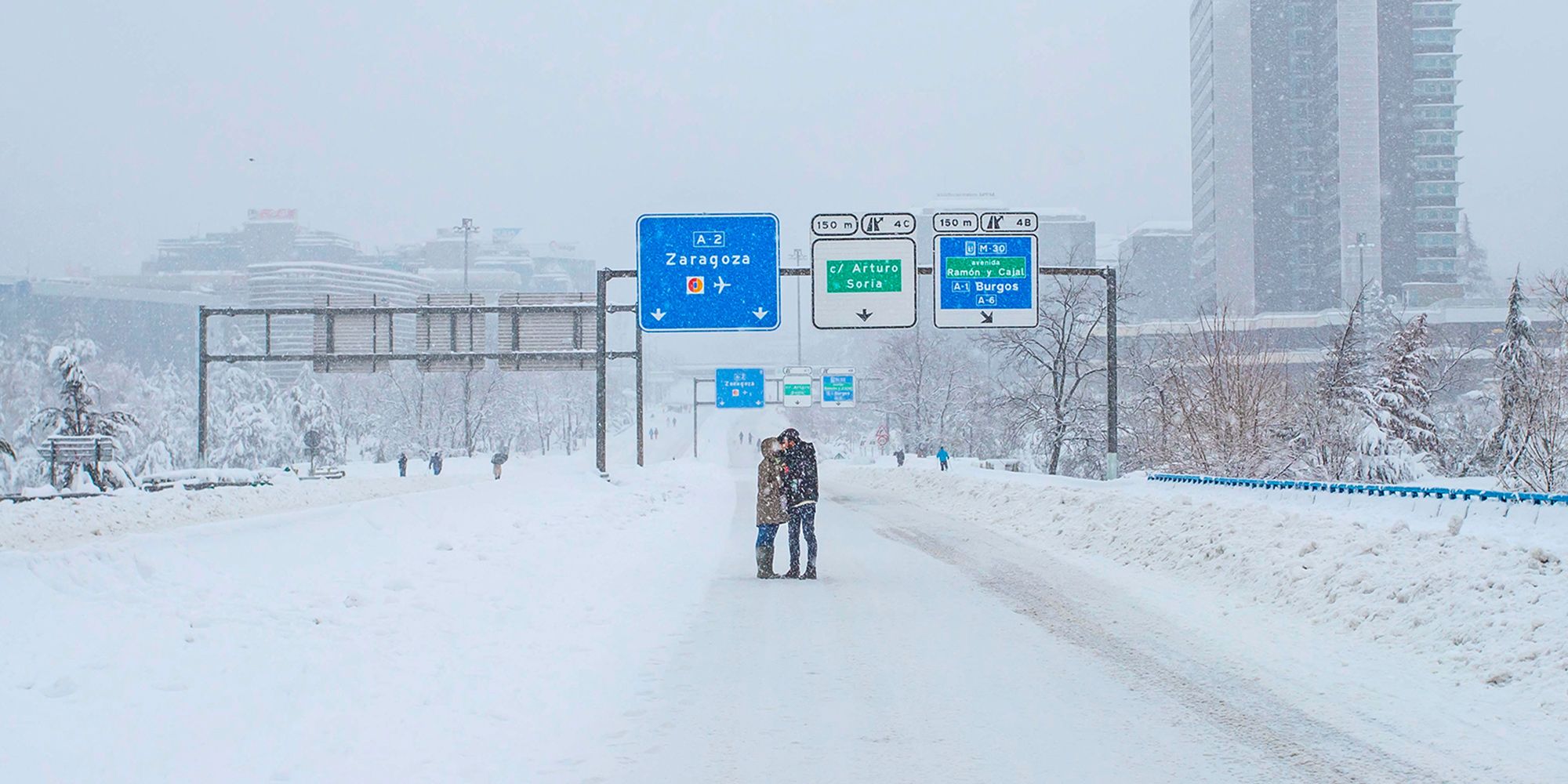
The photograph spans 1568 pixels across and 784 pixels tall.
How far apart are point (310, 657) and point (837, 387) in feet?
190

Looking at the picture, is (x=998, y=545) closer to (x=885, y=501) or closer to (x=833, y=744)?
(x=833, y=744)

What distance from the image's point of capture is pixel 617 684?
7688 millimetres

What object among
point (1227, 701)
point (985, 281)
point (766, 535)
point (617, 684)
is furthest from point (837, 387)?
point (1227, 701)

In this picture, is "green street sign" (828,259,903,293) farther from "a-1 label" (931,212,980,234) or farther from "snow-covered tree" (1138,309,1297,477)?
"snow-covered tree" (1138,309,1297,477)

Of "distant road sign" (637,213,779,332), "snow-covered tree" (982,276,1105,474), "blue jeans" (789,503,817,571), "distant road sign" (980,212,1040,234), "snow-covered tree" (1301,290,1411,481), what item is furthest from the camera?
"snow-covered tree" (982,276,1105,474)

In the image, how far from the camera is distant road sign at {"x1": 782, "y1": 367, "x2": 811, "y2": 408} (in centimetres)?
6400

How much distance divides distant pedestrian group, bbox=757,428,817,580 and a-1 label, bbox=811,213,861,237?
11.3 meters

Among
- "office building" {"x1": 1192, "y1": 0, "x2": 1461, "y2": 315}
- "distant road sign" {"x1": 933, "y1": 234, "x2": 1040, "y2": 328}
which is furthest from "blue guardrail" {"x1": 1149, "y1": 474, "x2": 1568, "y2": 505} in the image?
"office building" {"x1": 1192, "y1": 0, "x2": 1461, "y2": 315}

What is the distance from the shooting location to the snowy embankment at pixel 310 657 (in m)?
5.37

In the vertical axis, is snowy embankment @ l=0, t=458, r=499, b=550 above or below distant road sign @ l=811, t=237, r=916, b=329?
below

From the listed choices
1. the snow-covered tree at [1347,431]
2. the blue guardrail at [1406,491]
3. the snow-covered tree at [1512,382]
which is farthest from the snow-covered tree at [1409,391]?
the blue guardrail at [1406,491]

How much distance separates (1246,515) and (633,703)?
952cm

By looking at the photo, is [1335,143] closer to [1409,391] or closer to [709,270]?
[1409,391]

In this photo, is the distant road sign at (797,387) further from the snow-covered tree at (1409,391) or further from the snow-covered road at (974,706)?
the snow-covered road at (974,706)
